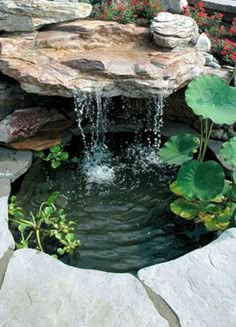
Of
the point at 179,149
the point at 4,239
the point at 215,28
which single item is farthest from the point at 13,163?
the point at 215,28

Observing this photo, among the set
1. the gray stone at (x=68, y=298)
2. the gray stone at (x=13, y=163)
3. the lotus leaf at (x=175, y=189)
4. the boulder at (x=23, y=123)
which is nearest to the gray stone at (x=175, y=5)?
the boulder at (x=23, y=123)

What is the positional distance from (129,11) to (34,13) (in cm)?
120

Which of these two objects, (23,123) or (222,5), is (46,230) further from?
(222,5)

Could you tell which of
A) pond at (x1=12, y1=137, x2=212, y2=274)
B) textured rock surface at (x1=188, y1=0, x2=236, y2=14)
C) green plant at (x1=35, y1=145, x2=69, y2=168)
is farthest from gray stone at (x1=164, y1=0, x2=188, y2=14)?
green plant at (x1=35, y1=145, x2=69, y2=168)

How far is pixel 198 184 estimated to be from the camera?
3.72 meters

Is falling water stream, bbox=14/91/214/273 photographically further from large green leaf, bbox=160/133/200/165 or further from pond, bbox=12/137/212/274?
large green leaf, bbox=160/133/200/165

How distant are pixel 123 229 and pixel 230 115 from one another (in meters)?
1.30

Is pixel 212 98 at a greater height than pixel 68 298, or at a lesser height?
greater

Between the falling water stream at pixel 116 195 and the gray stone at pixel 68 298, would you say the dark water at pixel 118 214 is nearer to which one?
the falling water stream at pixel 116 195

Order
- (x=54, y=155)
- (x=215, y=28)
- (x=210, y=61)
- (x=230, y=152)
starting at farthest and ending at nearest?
(x=215, y=28) → (x=210, y=61) → (x=54, y=155) → (x=230, y=152)

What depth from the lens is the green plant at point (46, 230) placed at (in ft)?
12.3

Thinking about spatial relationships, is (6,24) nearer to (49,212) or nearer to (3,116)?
(3,116)

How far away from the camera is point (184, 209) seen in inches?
157

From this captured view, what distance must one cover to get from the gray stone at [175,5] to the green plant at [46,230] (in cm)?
294
